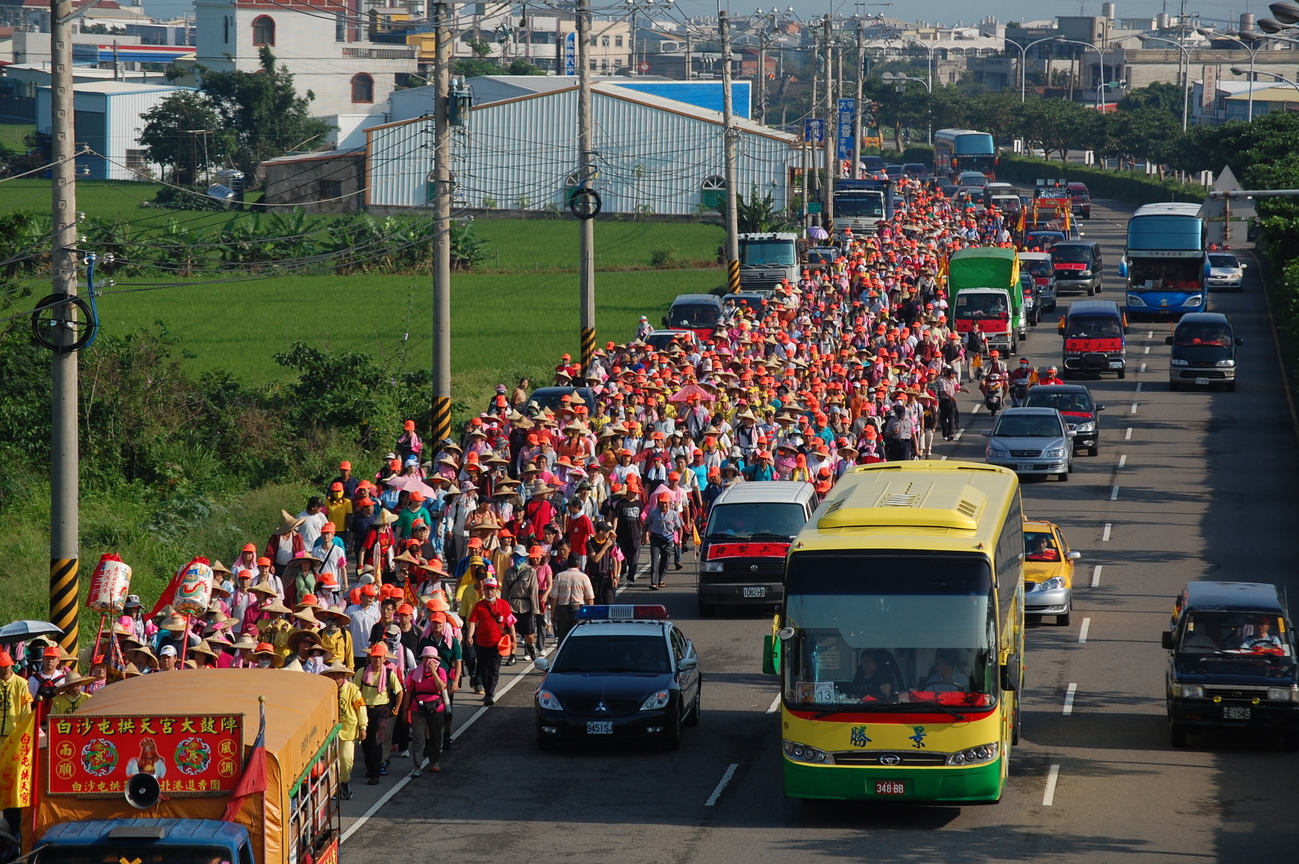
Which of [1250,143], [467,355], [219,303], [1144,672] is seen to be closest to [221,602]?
[1144,672]

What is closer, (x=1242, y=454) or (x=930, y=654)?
(x=930, y=654)

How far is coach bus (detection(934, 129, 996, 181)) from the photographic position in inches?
4643

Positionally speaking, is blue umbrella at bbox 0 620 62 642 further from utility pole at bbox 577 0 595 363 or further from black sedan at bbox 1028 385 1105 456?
black sedan at bbox 1028 385 1105 456

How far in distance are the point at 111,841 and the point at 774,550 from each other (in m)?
15.0

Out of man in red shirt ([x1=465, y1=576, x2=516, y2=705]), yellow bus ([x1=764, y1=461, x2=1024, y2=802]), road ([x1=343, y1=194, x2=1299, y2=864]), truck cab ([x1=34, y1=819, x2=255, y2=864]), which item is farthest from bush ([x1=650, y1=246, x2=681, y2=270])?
truck cab ([x1=34, y1=819, x2=255, y2=864])

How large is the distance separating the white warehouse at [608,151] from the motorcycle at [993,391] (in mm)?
51625

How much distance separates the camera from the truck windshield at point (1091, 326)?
4703 cm

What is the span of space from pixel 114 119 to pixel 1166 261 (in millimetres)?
83129

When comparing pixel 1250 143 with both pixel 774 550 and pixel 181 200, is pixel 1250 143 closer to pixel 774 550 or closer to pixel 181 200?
pixel 181 200

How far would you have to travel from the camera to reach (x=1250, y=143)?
3371 inches

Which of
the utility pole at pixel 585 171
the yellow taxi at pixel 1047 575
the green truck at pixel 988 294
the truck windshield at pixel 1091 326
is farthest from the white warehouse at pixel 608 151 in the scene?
the yellow taxi at pixel 1047 575

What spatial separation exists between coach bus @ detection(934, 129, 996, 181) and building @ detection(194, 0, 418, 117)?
153 ft

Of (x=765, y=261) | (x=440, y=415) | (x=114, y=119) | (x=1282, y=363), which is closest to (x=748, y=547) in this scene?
(x=440, y=415)

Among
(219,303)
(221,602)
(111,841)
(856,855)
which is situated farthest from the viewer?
(219,303)
